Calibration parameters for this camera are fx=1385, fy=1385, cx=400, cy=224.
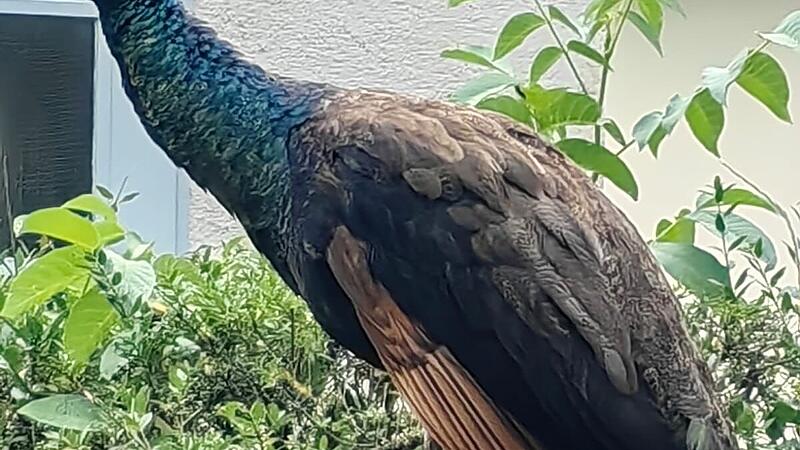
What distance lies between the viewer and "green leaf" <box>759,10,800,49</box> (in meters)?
1.27

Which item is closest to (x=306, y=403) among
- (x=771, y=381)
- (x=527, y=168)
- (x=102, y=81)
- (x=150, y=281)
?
(x=150, y=281)

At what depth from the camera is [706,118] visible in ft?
4.48

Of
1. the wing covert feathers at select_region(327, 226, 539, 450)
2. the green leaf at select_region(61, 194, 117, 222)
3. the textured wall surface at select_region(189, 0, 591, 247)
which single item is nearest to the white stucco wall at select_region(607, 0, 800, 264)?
the textured wall surface at select_region(189, 0, 591, 247)

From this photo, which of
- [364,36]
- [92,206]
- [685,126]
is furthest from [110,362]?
[685,126]

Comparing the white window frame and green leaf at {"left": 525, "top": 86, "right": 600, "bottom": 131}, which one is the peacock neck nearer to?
green leaf at {"left": 525, "top": 86, "right": 600, "bottom": 131}

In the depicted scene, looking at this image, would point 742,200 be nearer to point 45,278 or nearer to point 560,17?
point 560,17

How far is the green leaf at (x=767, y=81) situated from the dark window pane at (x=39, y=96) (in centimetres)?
107

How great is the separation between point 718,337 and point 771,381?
0.06m

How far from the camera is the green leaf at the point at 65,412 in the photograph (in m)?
1.17

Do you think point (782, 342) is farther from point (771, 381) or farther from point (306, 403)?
point (306, 403)

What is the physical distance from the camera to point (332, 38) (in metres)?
2.20

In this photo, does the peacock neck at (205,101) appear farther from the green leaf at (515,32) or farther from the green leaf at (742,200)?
the green leaf at (742,200)

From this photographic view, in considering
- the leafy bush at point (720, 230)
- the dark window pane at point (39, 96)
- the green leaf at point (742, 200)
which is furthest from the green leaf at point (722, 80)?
the dark window pane at point (39, 96)

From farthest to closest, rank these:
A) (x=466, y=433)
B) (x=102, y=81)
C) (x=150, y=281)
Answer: (x=102, y=81)
(x=150, y=281)
(x=466, y=433)
